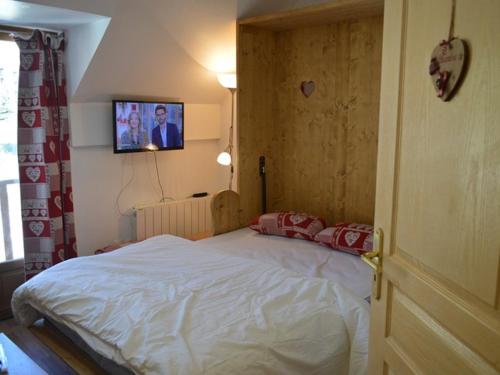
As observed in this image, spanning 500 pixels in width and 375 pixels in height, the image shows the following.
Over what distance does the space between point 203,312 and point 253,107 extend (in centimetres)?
237

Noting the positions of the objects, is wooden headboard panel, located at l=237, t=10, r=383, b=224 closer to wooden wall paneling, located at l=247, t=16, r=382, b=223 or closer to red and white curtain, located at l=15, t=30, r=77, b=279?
wooden wall paneling, located at l=247, t=16, r=382, b=223

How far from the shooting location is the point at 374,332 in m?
1.50

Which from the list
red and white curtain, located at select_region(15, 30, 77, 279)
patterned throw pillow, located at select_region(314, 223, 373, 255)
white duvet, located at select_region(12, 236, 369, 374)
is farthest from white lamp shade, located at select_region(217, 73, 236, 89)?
white duvet, located at select_region(12, 236, 369, 374)

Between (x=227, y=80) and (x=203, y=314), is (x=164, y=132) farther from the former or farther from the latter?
(x=203, y=314)

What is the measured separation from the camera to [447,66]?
1.03m

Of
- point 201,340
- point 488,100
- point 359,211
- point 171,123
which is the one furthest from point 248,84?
point 488,100

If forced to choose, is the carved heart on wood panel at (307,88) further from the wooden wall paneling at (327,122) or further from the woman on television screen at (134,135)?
the woman on television screen at (134,135)

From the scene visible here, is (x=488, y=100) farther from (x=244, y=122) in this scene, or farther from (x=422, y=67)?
(x=244, y=122)

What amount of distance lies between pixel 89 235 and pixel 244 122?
1.69m

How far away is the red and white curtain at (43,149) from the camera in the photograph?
132 inches

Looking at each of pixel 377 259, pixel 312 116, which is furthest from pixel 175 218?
pixel 377 259

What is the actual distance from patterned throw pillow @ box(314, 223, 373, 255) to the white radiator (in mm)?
1464

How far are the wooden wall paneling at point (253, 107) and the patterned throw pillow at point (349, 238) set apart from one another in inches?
36.1

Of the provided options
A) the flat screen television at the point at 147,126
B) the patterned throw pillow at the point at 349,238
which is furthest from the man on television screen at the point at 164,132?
the patterned throw pillow at the point at 349,238
